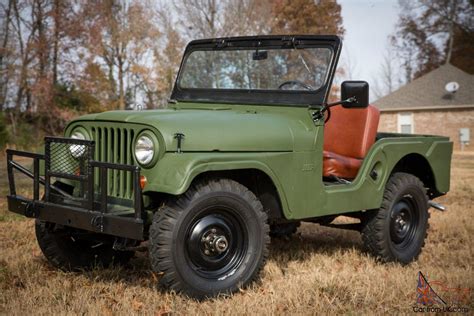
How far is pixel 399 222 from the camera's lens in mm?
5887

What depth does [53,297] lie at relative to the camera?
426cm

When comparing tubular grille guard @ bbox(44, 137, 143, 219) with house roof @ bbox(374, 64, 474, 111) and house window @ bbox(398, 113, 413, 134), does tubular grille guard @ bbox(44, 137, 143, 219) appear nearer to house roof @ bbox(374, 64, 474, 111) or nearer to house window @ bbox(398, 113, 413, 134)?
house roof @ bbox(374, 64, 474, 111)

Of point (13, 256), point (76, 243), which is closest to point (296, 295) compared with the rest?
point (76, 243)

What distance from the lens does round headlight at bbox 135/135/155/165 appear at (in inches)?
161

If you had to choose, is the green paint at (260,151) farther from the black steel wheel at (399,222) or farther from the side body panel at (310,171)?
the black steel wheel at (399,222)

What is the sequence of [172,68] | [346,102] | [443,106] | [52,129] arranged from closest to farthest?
[346,102]
[52,129]
[172,68]
[443,106]

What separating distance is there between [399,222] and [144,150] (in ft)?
9.32

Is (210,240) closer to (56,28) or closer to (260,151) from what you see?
(260,151)

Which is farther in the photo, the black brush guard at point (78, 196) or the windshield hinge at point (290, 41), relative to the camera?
the windshield hinge at point (290, 41)

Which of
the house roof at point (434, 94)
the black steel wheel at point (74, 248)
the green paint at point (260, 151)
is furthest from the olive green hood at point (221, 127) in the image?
the house roof at point (434, 94)

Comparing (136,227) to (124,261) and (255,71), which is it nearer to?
(124,261)

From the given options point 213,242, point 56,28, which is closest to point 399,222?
point 213,242

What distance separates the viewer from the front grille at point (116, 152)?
428cm

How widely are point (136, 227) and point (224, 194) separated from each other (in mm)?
662
